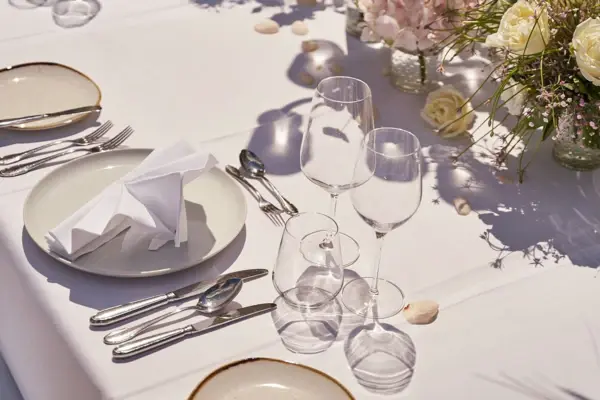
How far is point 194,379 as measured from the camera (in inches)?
39.6

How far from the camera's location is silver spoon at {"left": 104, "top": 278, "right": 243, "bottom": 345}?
1036mm

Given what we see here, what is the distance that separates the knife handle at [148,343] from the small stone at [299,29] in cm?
102

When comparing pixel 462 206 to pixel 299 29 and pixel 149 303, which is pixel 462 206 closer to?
pixel 149 303

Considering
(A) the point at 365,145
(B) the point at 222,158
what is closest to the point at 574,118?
(A) the point at 365,145

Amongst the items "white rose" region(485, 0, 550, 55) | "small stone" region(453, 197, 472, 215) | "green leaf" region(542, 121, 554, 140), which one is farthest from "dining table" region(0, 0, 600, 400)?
Answer: "white rose" region(485, 0, 550, 55)

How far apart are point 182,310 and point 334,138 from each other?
1.16 ft

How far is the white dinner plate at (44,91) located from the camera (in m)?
1.49

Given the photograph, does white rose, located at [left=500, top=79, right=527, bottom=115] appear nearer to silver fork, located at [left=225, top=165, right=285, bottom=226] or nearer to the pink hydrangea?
the pink hydrangea

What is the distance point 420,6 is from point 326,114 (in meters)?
0.46

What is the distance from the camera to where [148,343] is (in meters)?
1.03

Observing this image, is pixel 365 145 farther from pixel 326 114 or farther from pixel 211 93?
pixel 211 93

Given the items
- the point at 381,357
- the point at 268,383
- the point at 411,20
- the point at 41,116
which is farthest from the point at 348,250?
the point at 41,116

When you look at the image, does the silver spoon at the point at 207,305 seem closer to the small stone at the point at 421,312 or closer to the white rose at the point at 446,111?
the small stone at the point at 421,312

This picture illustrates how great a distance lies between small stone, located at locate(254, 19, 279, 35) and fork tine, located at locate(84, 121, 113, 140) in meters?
0.55
